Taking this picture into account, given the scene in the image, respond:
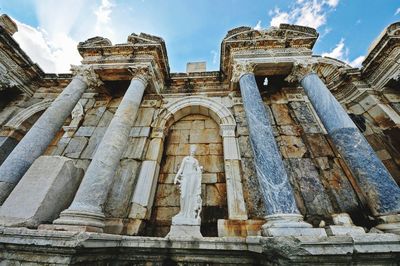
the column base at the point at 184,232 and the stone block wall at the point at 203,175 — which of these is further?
the stone block wall at the point at 203,175

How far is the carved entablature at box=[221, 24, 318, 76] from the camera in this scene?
5234 mm

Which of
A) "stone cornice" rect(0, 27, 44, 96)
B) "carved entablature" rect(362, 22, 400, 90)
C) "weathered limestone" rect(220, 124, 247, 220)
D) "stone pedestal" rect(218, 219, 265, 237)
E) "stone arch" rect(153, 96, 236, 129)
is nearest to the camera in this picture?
"stone pedestal" rect(218, 219, 265, 237)

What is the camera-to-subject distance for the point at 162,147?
543 cm

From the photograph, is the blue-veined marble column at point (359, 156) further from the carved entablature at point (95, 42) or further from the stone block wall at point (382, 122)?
the carved entablature at point (95, 42)

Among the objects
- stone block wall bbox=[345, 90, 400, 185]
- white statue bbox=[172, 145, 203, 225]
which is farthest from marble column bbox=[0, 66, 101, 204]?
stone block wall bbox=[345, 90, 400, 185]

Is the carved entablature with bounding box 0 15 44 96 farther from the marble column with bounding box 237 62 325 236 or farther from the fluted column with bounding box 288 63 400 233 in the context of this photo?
the fluted column with bounding box 288 63 400 233

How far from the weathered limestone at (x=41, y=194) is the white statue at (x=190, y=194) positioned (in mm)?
2333

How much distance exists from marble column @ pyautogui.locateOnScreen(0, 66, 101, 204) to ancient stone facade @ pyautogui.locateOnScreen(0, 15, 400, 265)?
0.03 m

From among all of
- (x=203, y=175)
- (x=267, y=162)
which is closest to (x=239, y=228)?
(x=267, y=162)

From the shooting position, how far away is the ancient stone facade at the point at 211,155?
2.79 metres

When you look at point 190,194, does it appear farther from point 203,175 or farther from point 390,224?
point 390,224

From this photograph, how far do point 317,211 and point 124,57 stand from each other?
6847 millimetres

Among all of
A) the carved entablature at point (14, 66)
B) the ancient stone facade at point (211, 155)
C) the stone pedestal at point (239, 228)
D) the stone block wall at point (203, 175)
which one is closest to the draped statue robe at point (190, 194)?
the ancient stone facade at point (211, 155)

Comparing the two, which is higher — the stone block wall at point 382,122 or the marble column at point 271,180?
the stone block wall at point 382,122
